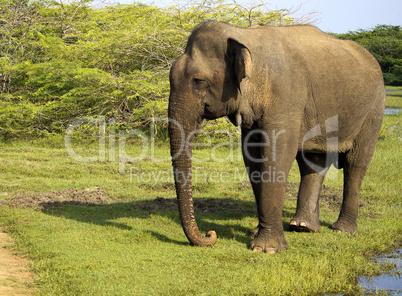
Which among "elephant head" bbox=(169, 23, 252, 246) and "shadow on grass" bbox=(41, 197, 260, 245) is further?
"shadow on grass" bbox=(41, 197, 260, 245)

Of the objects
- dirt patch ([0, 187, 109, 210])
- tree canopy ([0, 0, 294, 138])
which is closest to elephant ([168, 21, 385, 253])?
dirt patch ([0, 187, 109, 210])

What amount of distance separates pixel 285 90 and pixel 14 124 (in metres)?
10.4

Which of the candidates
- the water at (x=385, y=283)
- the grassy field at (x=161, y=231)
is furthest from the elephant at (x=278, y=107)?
the water at (x=385, y=283)

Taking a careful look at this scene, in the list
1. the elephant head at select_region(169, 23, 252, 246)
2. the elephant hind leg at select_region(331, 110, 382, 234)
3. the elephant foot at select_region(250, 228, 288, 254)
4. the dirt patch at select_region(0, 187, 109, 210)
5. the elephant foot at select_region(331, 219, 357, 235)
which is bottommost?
A: the dirt patch at select_region(0, 187, 109, 210)

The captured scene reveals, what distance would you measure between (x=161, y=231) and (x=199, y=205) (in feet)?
5.74

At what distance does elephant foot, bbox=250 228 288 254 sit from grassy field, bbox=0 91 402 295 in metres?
0.10

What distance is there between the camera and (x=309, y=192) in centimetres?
701

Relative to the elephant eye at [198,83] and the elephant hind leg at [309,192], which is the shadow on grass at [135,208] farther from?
the elephant eye at [198,83]

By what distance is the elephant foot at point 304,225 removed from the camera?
6.87 meters

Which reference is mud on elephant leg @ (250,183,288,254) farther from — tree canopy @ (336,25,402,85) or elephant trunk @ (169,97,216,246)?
tree canopy @ (336,25,402,85)

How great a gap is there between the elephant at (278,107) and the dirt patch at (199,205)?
159cm

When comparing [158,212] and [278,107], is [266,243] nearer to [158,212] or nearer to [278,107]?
[278,107]

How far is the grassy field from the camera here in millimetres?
5047

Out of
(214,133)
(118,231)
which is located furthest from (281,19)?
(118,231)
